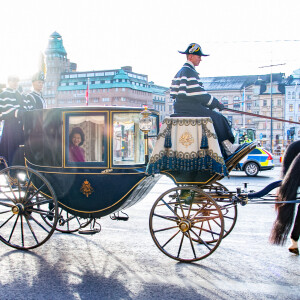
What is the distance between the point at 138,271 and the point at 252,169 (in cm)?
1590

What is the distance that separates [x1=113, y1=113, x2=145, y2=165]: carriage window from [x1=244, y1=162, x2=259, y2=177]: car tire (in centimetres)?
1476

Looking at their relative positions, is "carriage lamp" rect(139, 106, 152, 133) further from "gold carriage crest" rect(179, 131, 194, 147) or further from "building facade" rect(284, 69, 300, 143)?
"building facade" rect(284, 69, 300, 143)

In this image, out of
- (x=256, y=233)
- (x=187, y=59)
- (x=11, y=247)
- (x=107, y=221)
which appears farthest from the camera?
(x=107, y=221)

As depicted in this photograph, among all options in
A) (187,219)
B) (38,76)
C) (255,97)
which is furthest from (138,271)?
(255,97)

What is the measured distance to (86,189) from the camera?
5836mm

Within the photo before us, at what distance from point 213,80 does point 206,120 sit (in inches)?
3479

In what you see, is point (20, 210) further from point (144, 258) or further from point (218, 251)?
point (218, 251)

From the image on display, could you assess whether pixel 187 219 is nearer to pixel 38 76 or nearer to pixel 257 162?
pixel 38 76

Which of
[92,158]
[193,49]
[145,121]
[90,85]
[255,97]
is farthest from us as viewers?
[90,85]

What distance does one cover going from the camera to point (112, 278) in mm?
4855

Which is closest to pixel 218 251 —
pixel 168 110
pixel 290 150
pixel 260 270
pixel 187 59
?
pixel 260 270

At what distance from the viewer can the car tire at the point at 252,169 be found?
20188 millimetres

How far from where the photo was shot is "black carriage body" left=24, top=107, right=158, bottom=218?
5.74 meters

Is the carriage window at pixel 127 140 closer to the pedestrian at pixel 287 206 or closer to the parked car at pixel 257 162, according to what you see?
the pedestrian at pixel 287 206
